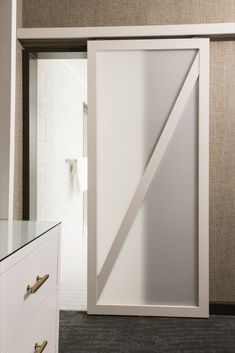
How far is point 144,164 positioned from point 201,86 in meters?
0.65

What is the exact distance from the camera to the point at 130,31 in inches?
103

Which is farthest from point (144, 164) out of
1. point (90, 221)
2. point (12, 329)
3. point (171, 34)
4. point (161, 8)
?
point (12, 329)

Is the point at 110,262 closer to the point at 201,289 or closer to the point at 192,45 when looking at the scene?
the point at 201,289

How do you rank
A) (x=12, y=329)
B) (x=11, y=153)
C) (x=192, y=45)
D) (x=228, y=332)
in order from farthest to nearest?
(x=192, y=45) < (x=228, y=332) < (x=11, y=153) < (x=12, y=329)

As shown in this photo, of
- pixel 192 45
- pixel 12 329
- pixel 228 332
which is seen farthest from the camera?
pixel 192 45

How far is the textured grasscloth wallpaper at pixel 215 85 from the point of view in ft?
8.61

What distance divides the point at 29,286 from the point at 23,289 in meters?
0.05

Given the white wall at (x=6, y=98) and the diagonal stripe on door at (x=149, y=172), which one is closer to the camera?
the white wall at (x=6, y=98)

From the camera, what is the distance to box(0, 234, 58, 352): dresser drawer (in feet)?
A: 3.66

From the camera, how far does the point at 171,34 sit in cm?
259

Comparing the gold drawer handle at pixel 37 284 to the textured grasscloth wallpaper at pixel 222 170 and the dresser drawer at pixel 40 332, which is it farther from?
the textured grasscloth wallpaper at pixel 222 170

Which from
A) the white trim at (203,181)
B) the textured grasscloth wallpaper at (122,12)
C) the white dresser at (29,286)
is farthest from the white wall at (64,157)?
the white dresser at (29,286)

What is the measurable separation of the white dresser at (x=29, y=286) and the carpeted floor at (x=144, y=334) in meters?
0.56

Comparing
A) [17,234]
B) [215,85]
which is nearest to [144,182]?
[215,85]
